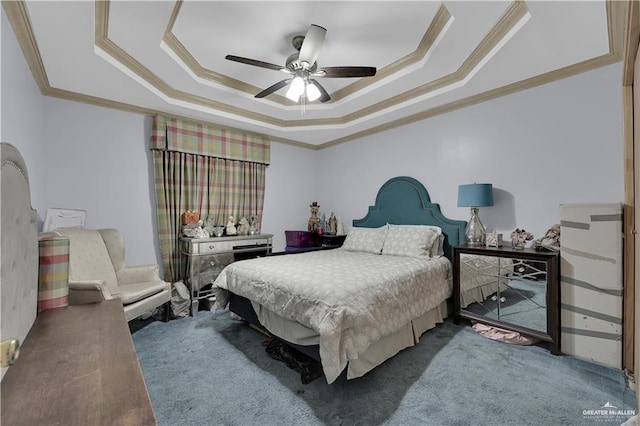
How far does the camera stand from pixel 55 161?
2.87 meters

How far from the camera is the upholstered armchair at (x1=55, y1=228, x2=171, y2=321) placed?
8.18 feet

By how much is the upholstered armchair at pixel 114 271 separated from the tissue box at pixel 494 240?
3332 mm

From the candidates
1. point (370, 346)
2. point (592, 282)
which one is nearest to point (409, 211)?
point (592, 282)

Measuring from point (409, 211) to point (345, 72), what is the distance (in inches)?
82.6

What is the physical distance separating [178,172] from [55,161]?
1151 millimetres

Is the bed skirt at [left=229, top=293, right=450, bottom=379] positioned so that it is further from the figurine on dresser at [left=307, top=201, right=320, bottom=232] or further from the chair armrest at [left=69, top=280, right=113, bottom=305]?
the figurine on dresser at [left=307, top=201, right=320, bottom=232]

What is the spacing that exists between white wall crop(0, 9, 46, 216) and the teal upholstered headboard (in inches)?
146

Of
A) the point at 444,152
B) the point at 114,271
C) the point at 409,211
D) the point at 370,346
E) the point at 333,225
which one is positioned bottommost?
the point at 370,346

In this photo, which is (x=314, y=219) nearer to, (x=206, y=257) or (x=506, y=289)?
(x=206, y=257)

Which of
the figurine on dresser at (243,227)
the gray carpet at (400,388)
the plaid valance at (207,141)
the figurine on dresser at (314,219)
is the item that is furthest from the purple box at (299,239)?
the gray carpet at (400,388)

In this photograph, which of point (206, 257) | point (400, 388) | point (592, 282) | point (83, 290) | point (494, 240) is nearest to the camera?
point (83, 290)

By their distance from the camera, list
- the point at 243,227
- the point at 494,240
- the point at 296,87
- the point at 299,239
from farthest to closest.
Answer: the point at 299,239
the point at 243,227
the point at 494,240
the point at 296,87

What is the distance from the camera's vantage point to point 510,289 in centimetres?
254

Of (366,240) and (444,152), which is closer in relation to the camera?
(444,152)
